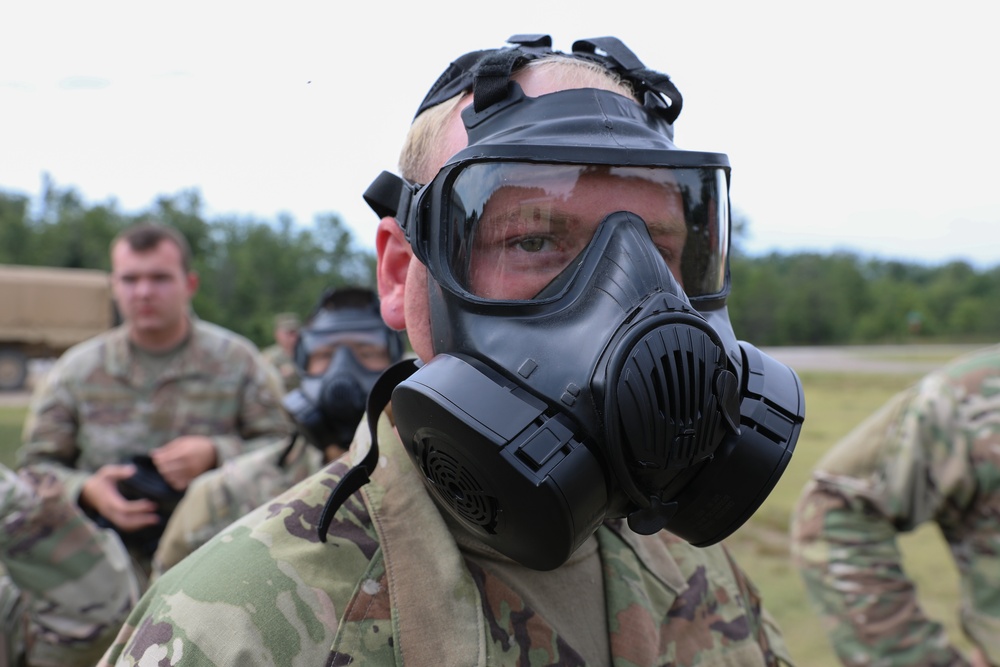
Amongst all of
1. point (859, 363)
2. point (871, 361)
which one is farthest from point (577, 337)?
point (871, 361)

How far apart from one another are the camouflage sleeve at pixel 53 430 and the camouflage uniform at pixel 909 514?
3.70 metres

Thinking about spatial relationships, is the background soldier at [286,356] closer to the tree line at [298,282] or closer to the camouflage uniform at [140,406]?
the camouflage uniform at [140,406]

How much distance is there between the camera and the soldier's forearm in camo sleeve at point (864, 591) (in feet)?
9.57

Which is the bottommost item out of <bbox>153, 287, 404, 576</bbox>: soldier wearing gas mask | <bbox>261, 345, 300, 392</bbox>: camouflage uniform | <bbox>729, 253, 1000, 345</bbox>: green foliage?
<bbox>729, 253, 1000, 345</bbox>: green foliage

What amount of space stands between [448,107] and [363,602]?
2.85 ft

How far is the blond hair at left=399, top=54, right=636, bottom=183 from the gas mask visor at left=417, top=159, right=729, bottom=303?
0.43 ft

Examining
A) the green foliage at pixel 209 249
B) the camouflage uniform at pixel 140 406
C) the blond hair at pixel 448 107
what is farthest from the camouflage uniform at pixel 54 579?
the green foliage at pixel 209 249

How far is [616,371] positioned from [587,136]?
43cm

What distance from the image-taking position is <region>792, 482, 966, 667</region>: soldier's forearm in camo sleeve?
292cm

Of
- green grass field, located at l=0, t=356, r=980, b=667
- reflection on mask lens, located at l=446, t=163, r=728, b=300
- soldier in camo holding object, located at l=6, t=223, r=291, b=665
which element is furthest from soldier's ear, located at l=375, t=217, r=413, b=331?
green grass field, located at l=0, t=356, r=980, b=667

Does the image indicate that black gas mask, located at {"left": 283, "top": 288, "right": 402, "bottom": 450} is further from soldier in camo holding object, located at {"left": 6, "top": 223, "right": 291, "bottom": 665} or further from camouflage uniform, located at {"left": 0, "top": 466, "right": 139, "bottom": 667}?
soldier in camo holding object, located at {"left": 6, "top": 223, "right": 291, "bottom": 665}

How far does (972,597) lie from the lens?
9.37 ft

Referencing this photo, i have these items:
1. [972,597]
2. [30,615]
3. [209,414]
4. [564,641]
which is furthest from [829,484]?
[209,414]

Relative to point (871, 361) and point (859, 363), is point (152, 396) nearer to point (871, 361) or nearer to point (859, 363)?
point (859, 363)
